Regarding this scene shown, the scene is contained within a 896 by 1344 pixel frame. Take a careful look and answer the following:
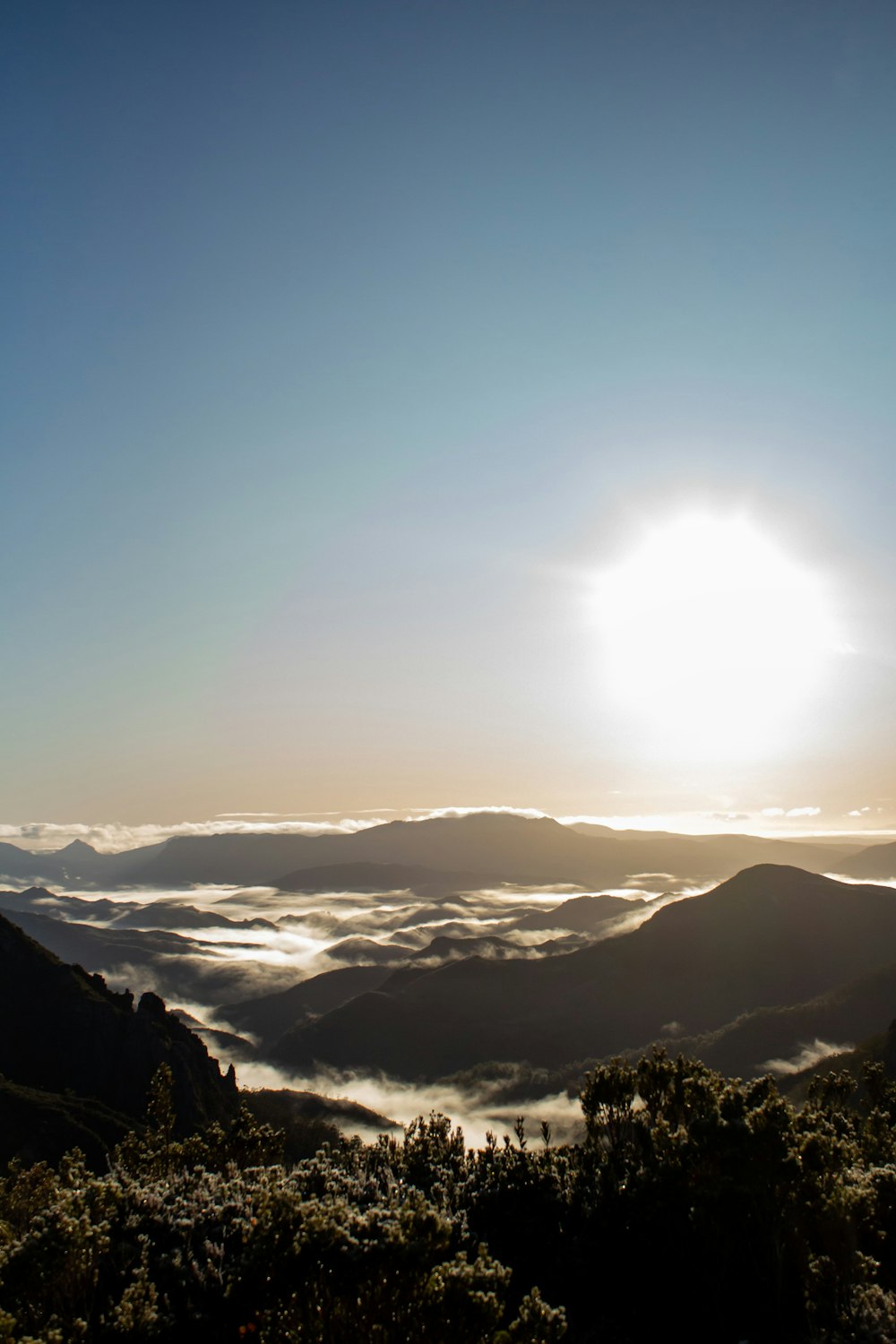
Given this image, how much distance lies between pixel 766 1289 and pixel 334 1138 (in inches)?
5889

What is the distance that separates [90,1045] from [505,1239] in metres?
159

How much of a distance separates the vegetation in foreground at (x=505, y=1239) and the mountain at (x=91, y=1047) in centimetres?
10744

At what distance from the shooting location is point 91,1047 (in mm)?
167750

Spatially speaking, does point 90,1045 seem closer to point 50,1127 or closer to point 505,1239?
point 50,1127

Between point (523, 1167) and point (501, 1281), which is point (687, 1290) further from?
point (501, 1281)

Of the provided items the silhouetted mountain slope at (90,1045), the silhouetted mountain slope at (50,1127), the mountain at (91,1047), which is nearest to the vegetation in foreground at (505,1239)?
the silhouetted mountain slope at (50,1127)

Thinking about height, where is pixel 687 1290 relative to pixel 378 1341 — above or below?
below

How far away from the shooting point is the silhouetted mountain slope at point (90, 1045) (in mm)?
160125

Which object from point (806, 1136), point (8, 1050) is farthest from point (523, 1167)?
point (8, 1050)

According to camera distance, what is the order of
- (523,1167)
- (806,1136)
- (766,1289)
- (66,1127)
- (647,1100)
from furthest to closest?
(66,1127)
(647,1100)
(523,1167)
(806,1136)
(766,1289)

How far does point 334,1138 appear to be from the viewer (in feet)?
529

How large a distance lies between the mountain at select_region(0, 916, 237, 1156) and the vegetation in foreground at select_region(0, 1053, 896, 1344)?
107437mm

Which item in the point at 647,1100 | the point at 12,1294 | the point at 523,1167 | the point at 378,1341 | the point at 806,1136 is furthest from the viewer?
the point at 647,1100

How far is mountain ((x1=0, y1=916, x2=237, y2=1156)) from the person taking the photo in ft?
522
